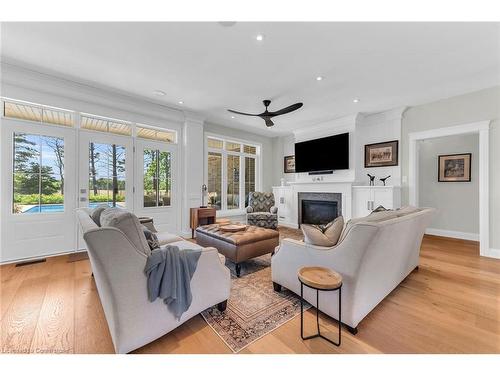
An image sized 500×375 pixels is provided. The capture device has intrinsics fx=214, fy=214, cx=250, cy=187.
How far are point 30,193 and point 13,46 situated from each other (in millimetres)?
1947

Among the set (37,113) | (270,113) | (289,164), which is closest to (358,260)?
(270,113)

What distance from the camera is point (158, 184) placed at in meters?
4.43

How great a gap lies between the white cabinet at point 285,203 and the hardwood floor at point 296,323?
340 centimetres

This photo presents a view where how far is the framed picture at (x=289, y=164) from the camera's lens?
20.8 ft

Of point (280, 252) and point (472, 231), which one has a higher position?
point (280, 252)

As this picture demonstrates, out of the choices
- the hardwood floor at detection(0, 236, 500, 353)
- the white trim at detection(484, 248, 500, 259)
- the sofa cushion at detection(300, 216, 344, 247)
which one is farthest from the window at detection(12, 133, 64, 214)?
the white trim at detection(484, 248, 500, 259)

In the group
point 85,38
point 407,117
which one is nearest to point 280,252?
point 85,38

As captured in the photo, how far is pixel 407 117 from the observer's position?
436cm

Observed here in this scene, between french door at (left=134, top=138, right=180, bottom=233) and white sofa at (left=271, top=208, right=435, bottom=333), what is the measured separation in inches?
120

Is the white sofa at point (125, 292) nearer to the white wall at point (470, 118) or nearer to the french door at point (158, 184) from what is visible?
the french door at point (158, 184)

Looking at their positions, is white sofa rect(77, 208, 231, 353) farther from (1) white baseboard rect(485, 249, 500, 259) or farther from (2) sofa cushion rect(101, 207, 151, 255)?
(1) white baseboard rect(485, 249, 500, 259)

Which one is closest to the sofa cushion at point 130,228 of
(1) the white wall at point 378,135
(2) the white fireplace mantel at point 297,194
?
(2) the white fireplace mantel at point 297,194

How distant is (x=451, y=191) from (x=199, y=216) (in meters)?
5.56
